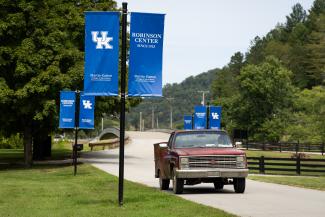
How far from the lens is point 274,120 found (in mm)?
101938

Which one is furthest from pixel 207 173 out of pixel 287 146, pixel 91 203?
pixel 287 146

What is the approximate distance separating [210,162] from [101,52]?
574 centimetres

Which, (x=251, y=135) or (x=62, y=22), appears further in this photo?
(x=251, y=135)

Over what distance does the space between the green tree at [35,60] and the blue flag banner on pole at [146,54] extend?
2612cm

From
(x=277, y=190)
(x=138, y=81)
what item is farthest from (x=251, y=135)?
(x=138, y=81)

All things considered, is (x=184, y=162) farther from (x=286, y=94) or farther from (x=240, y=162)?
(x=286, y=94)

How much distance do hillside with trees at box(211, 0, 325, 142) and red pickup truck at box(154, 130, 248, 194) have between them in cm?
5614

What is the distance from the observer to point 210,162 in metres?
21.7

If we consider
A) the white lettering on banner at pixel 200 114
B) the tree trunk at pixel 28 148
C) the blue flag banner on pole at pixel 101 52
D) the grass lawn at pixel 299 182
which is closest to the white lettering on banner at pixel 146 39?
the blue flag banner on pole at pixel 101 52

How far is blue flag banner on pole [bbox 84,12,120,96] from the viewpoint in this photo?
57.6ft

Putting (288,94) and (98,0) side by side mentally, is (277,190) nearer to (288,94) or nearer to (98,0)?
(98,0)

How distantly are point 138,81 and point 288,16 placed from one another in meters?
150

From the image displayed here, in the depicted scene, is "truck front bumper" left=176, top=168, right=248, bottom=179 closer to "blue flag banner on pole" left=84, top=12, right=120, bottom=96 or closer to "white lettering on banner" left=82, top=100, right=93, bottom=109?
"blue flag banner on pole" left=84, top=12, right=120, bottom=96

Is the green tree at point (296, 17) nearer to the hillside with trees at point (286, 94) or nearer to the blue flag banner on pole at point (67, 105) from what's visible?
the hillside with trees at point (286, 94)
